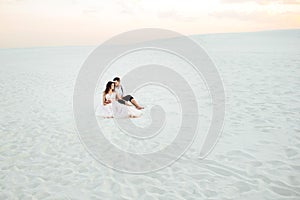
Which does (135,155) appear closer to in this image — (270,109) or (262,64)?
(270,109)

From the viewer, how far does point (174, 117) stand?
29.4 ft

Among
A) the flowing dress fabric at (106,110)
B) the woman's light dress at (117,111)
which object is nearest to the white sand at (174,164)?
the woman's light dress at (117,111)

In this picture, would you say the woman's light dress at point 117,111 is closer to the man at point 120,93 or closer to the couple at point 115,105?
the couple at point 115,105

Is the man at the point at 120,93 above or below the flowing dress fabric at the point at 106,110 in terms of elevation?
above

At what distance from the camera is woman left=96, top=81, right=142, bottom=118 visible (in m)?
9.04

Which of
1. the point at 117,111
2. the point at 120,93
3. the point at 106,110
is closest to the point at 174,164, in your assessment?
the point at 117,111

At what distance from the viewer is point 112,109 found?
29.8 ft

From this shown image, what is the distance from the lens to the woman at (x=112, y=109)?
29.7 ft

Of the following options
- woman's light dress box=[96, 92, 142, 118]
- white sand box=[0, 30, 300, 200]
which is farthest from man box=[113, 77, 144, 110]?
white sand box=[0, 30, 300, 200]

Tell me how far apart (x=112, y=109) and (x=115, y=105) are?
0.17 meters

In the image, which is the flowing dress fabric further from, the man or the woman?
the man

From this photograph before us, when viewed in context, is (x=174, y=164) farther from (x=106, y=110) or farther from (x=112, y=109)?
(x=106, y=110)

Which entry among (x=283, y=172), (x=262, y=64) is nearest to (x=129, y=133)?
(x=283, y=172)

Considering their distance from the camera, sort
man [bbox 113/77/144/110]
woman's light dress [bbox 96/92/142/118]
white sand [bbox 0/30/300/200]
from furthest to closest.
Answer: man [bbox 113/77/144/110]
woman's light dress [bbox 96/92/142/118]
white sand [bbox 0/30/300/200]
